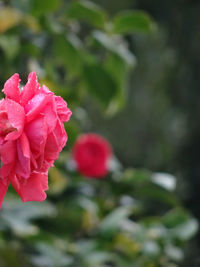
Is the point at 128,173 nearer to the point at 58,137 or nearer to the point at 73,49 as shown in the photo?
the point at 73,49

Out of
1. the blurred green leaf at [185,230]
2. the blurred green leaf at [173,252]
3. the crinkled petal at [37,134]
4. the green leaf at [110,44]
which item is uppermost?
the green leaf at [110,44]

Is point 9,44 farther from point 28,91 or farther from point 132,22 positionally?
point 28,91

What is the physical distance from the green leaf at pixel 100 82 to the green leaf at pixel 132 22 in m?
0.09

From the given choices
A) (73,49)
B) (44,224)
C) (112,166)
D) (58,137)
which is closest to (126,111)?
(112,166)

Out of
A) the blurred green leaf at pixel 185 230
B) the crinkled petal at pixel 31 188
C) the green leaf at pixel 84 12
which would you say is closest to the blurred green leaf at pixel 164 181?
the blurred green leaf at pixel 185 230

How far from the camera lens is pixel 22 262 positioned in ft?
3.82

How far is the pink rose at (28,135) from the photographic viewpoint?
0.35 metres

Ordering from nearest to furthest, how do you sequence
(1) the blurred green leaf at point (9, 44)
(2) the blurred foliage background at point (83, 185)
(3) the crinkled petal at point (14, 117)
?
(3) the crinkled petal at point (14, 117) < (1) the blurred green leaf at point (9, 44) < (2) the blurred foliage background at point (83, 185)

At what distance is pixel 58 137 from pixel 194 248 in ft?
3.92

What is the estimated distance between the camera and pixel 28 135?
0.36 m

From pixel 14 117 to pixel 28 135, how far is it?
0.02 m

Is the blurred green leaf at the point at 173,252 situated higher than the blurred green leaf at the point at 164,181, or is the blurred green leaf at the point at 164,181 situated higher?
the blurred green leaf at the point at 164,181

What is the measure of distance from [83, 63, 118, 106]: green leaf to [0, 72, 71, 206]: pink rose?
2.14 ft

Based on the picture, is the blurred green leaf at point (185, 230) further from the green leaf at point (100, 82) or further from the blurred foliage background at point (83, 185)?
the green leaf at point (100, 82)
